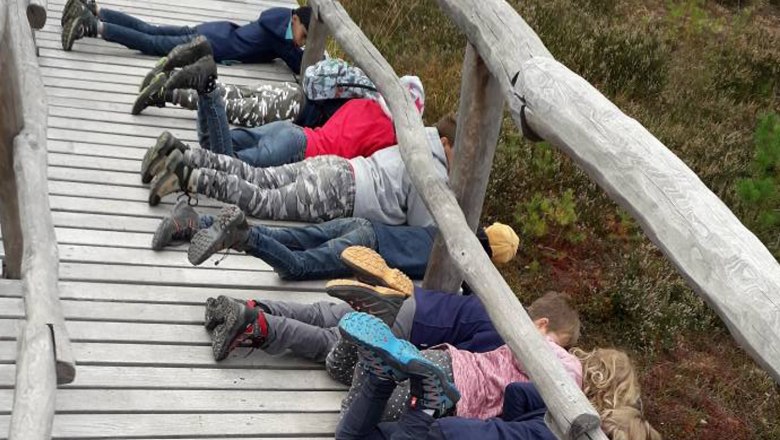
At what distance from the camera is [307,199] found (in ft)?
17.1

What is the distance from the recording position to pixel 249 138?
5.84 meters

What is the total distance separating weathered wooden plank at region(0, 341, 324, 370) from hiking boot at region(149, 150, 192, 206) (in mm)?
1107

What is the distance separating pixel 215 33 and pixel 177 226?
2.64 meters

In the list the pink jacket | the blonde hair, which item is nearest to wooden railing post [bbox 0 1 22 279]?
the pink jacket

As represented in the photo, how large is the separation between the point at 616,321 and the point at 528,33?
260 cm

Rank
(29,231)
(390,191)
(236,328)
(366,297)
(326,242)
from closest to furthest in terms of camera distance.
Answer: (29,231)
(236,328)
(366,297)
(326,242)
(390,191)

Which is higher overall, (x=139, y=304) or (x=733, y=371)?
(x=139, y=304)

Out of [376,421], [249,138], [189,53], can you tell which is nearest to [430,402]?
[376,421]

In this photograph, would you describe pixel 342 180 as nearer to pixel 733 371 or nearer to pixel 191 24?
pixel 733 371

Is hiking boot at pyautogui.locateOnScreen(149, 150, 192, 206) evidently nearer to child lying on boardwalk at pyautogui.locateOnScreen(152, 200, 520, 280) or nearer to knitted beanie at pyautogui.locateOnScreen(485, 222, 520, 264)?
child lying on boardwalk at pyautogui.locateOnScreen(152, 200, 520, 280)

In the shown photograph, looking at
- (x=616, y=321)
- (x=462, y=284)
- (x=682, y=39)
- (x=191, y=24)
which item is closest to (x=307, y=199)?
(x=462, y=284)

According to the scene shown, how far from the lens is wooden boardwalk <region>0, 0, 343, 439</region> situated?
152 inches

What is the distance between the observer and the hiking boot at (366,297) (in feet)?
13.8

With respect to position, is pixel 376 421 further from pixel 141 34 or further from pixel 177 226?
pixel 141 34
